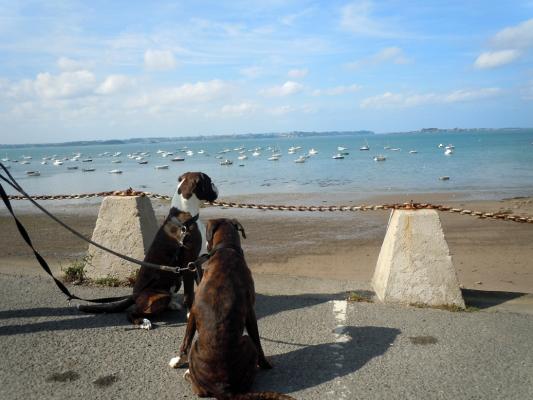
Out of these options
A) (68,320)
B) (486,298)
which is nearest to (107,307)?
(68,320)

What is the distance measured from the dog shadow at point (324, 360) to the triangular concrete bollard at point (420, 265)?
894 millimetres

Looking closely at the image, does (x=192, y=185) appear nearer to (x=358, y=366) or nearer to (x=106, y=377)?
(x=106, y=377)

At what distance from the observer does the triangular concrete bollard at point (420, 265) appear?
5.50 meters

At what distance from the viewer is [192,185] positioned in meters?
5.21

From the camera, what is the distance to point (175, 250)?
198 inches

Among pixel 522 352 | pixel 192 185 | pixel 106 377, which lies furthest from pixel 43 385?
pixel 522 352

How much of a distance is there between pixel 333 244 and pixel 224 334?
31.1 feet

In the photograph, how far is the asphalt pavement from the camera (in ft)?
12.2

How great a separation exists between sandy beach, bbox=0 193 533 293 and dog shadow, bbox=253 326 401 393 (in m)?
1.86

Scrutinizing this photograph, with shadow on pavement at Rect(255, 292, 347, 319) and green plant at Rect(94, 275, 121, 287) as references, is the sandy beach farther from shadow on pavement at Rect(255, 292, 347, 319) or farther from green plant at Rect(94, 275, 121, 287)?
green plant at Rect(94, 275, 121, 287)

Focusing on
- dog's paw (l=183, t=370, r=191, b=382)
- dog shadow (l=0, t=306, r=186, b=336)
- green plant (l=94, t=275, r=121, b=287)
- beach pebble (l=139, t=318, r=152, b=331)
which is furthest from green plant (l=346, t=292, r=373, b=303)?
green plant (l=94, t=275, r=121, b=287)

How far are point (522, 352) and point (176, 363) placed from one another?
3179 millimetres

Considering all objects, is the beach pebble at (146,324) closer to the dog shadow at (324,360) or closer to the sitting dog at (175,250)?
the sitting dog at (175,250)

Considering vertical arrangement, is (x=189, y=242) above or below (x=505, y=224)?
above
